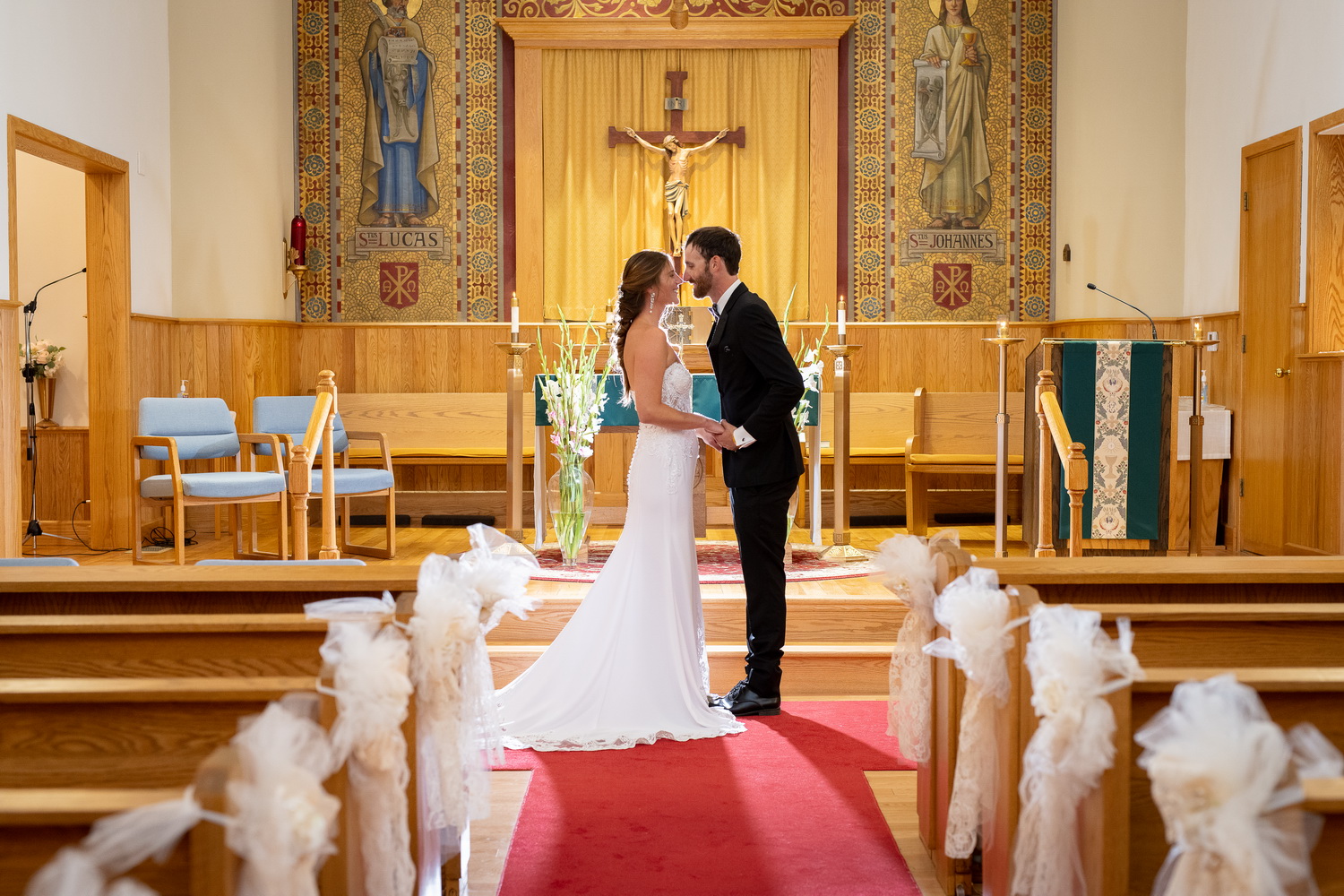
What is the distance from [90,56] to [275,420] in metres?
2.23

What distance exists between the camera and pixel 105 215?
7.08 m

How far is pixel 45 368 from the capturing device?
748 centimetres

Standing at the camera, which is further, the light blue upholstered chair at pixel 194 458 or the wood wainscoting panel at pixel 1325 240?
the wood wainscoting panel at pixel 1325 240

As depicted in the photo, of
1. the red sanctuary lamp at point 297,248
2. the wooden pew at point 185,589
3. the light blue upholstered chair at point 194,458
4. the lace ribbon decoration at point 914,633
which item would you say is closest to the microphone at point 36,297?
the light blue upholstered chair at point 194,458

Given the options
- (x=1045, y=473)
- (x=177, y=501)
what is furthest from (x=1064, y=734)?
(x=177, y=501)

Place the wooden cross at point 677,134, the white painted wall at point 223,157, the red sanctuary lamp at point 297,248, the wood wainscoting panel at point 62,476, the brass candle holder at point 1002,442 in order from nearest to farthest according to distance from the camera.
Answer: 1. the brass candle holder at point 1002,442
2. the wood wainscoting panel at point 62,476
3. the white painted wall at point 223,157
4. the red sanctuary lamp at point 297,248
5. the wooden cross at point 677,134

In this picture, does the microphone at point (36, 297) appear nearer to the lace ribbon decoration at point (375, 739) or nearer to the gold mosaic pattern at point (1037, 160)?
the lace ribbon decoration at point (375, 739)

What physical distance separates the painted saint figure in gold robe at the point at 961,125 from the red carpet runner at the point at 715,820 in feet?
19.3

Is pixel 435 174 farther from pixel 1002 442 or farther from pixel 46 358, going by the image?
pixel 1002 442

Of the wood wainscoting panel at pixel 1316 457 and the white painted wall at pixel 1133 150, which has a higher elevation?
the white painted wall at pixel 1133 150

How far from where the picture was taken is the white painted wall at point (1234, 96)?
20.7 feet

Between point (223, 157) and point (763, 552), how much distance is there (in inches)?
223

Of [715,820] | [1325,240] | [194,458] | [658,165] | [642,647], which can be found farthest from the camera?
[658,165]

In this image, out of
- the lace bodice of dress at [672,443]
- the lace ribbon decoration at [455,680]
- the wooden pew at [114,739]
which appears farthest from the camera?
the lace bodice of dress at [672,443]
